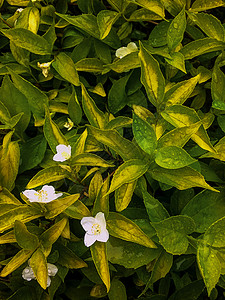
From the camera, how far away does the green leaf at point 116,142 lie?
116 cm

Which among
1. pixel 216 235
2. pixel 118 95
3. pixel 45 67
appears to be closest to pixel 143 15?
pixel 118 95

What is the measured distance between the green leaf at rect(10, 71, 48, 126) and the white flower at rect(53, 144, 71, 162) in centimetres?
29

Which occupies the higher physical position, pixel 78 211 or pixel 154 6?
pixel 154 6

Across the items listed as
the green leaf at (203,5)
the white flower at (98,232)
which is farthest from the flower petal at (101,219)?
the green leaf at (203,5)

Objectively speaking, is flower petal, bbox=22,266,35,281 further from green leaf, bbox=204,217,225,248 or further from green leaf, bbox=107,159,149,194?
green leaf, bbox=204,217,225,248

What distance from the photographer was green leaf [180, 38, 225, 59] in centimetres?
141

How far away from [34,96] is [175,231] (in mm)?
753

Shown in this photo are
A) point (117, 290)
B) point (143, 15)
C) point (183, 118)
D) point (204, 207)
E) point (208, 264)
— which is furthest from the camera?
point (143, 15)

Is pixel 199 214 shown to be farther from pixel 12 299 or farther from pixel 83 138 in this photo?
pixel 12 299

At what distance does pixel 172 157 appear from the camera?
110cm

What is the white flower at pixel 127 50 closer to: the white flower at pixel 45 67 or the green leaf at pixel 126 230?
the white flower at pixel 45 67

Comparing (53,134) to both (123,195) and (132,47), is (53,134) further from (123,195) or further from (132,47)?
(132,47)

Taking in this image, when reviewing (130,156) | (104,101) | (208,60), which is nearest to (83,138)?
(130,156)

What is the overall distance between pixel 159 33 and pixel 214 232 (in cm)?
84
